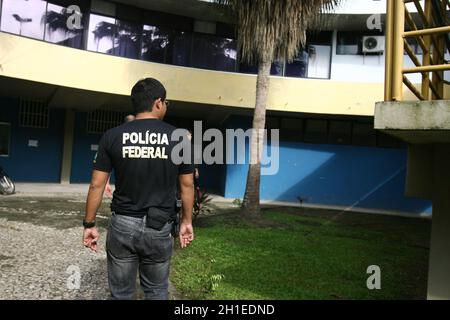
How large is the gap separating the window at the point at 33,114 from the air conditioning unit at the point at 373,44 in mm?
10037

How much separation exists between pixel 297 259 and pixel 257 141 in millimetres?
3624

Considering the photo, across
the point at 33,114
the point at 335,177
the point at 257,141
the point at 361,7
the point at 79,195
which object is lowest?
the point at 79,195

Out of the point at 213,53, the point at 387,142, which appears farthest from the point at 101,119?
the point at 387,142

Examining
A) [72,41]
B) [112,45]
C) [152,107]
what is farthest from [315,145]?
[152,107]

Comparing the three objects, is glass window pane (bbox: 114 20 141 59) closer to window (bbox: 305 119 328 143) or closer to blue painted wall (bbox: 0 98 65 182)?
blue painted wall (bbox: 0 98 65 182)

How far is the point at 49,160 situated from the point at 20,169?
2.90 feet

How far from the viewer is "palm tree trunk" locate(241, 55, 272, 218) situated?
9422 millimetres

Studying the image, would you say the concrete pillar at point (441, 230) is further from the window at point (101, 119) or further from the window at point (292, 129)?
the window at point (101, 119)

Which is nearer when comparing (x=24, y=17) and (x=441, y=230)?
(x=441, y=230)

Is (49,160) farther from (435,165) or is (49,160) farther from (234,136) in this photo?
(435,165)

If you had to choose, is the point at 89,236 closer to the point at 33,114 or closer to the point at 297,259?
the point at 297,259

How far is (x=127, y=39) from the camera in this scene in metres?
12.5

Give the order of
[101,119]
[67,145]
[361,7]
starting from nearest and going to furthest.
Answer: [361,7], [67,145], [101,119]
